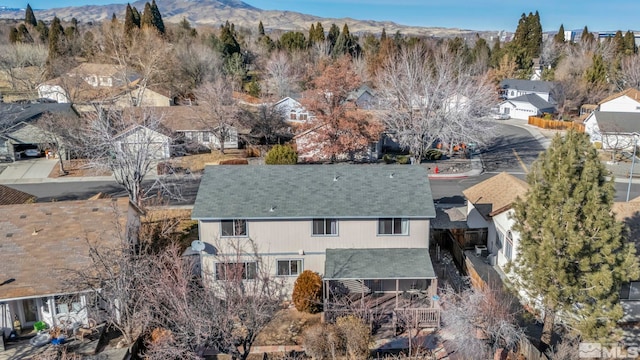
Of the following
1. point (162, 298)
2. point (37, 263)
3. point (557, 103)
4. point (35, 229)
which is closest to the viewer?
point (162, 298)

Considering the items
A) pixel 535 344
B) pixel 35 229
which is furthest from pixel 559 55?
pixel 35 229

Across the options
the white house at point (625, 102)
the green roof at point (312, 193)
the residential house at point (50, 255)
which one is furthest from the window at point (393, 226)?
the white house at point (625, 102)

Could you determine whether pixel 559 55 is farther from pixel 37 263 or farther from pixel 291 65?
pixel 37 263

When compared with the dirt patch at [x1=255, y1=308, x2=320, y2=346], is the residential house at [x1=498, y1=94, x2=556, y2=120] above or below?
above

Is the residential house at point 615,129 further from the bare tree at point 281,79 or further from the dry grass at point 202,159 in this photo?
the bare tree at point 281,79

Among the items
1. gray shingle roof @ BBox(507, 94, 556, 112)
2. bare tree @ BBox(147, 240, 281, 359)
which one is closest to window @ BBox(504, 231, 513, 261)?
bare tree @ BBox(147, 240, 281, 359)

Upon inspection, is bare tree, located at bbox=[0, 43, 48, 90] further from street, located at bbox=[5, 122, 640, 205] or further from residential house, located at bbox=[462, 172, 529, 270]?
residential house, located at bbox=[462, 172, 529, 270]
